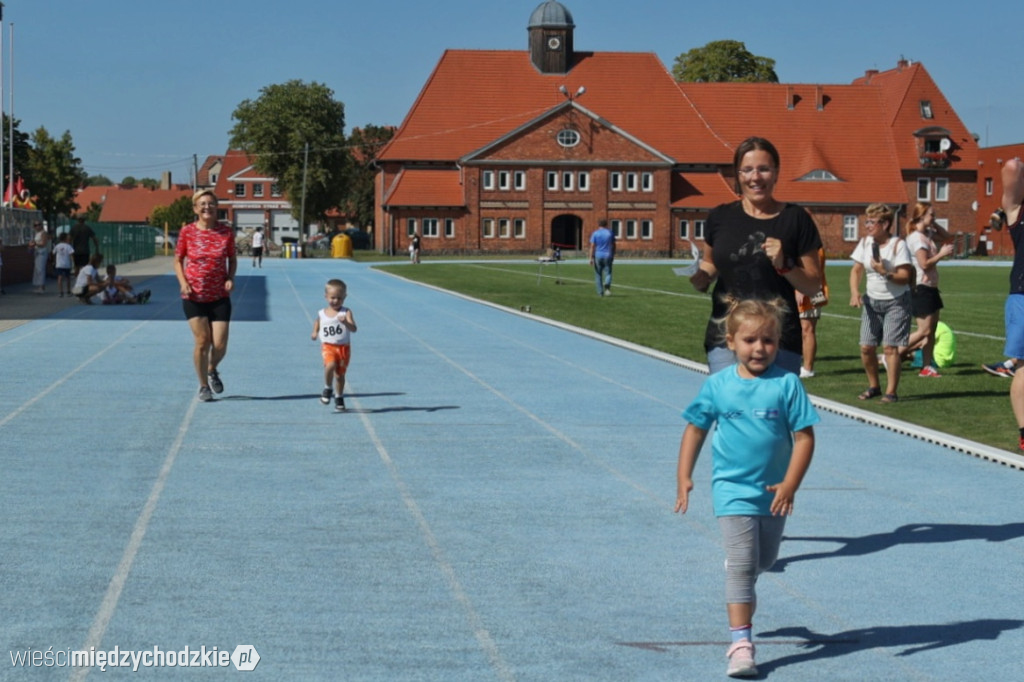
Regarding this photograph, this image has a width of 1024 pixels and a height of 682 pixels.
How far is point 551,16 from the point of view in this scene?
302ft

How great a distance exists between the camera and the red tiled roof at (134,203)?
18038cm

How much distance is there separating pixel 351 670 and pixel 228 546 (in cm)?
217

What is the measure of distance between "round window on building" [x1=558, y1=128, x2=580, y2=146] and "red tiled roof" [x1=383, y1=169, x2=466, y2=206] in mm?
6831

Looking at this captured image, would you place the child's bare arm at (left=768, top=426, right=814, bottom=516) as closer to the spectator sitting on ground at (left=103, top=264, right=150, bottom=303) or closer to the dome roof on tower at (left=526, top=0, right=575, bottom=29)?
the spectator sitting on ground at (left=103, top=264, right=150, bottom=303)

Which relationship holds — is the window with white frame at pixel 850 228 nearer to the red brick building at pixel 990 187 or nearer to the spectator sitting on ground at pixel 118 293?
the red brick building at pixel 990 187

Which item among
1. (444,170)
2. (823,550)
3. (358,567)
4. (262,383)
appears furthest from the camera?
(444,170)

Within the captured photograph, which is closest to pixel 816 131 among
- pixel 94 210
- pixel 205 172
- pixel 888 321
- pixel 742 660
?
pixel 888 321

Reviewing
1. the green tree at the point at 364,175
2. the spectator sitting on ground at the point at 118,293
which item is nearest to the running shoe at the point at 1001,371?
the spectator sitting on ground at the point at 118,293

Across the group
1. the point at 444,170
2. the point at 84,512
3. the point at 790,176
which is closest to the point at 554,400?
the point at 84,512

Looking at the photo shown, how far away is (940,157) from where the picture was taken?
9412cm

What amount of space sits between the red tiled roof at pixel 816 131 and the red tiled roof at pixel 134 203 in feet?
335

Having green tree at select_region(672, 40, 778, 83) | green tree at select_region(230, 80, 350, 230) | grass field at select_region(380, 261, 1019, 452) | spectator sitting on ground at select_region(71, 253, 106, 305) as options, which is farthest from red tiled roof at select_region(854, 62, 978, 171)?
spectator sitting on ground at select_region(71, 253, 106, 305)

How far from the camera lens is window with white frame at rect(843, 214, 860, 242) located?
9144cm

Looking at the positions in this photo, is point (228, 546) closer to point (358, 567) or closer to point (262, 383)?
point (358, 567)
